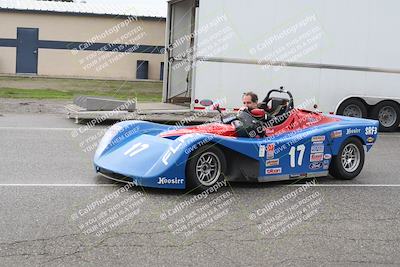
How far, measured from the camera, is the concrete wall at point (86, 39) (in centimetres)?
3316

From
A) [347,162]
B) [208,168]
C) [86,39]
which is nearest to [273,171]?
[208,168]

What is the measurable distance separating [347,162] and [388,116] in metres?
7.92

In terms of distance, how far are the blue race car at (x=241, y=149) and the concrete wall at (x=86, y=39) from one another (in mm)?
25574

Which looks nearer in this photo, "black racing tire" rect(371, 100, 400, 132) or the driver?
the driver

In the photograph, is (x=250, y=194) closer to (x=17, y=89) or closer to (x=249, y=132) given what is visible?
(x=249, y=132)

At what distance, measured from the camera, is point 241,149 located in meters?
8.02

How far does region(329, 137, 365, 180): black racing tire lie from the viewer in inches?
360

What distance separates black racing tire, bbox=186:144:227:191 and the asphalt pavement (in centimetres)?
17

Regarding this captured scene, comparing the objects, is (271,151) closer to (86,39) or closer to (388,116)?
(388,116)

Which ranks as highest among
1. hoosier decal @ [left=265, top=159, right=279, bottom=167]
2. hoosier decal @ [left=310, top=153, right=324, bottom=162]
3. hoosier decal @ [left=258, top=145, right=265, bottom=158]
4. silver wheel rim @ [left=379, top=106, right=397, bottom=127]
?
silver wheel rim @ [left=379, top=106, right=397, bottom=127]

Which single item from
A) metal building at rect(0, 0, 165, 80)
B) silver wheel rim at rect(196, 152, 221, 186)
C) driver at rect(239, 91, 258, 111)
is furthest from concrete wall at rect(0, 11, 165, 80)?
silver wheel rim at rect(196, 152, 221, 186)

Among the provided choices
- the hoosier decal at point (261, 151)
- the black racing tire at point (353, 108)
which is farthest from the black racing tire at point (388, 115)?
the hoosier decal at point (261, 151)

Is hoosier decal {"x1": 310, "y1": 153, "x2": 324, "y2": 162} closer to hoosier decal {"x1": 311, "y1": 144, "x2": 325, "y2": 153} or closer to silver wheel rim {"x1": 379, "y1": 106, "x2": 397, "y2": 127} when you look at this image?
hoosier decal {"x1": 311, "y1": 144, "x2": 325, "y2": 153}

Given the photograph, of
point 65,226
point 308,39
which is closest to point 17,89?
point 308,39
